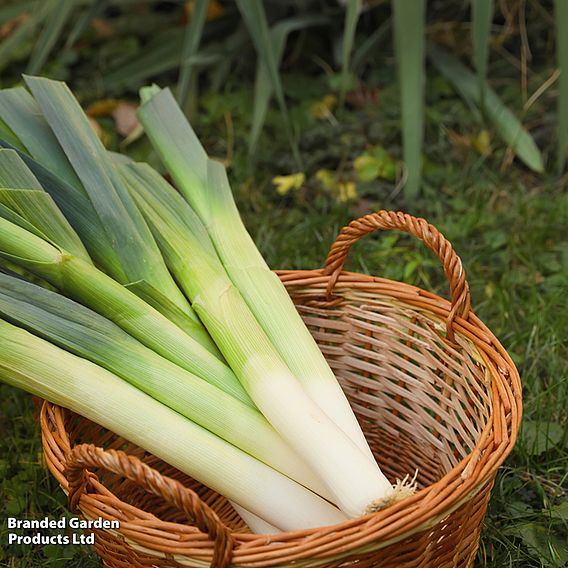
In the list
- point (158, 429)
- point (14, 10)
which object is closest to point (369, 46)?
point (14, 10)

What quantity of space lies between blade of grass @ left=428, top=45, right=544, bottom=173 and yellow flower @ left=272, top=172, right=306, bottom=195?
1.64 ft

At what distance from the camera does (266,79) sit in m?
2.29

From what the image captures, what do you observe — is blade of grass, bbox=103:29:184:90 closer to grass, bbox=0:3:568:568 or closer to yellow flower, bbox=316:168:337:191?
grass, bbox=0:3:568:568

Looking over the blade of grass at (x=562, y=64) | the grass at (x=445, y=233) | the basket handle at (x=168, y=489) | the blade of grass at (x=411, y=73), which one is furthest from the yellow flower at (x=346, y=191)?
the basket handle at (x=168, y=489)

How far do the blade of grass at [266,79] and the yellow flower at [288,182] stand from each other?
103 mm

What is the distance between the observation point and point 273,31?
238cm

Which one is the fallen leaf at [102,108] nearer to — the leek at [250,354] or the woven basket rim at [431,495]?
the leek at [250,354]

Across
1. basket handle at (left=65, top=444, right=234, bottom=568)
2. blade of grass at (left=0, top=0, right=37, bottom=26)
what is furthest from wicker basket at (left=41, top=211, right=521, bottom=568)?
blade of grass at (left=0, top=0, right=37, bottom=26)

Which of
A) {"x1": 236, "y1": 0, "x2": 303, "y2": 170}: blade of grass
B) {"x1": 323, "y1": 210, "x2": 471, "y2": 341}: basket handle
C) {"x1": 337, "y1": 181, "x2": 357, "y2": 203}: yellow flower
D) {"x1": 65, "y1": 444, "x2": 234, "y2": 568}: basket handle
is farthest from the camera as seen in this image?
{"x1": 337, "y1": 181, "x2": 357, "y2": 203}: yellow flower

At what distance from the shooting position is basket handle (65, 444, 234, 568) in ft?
3.14

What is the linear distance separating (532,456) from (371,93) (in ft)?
4.56

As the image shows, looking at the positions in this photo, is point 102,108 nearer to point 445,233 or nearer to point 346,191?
point 346,191

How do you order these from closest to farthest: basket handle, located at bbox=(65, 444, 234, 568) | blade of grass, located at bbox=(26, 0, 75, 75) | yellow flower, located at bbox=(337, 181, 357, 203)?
1. basket handle, located at bbox=(65, 444, 234, 568)
2. yellow flower, located at bbox=(337, 181, 357, 203)
3. blade of grass, located at bbox=(26, 0, 75, 75)

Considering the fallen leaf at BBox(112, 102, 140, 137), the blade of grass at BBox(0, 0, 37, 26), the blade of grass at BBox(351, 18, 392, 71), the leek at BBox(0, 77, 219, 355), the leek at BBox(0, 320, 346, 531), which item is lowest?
the fallen leaf at BBox(112, 102, 140, 137)
